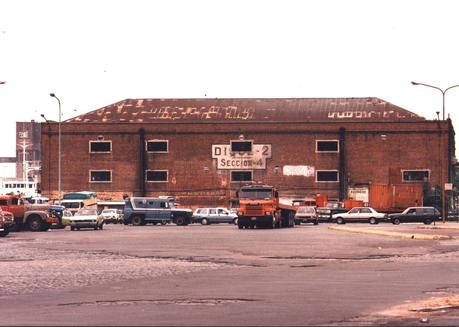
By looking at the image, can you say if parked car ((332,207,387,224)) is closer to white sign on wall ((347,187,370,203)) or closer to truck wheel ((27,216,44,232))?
white sign on wall ((347,187,370,203))

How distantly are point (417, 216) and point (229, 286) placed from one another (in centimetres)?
6174

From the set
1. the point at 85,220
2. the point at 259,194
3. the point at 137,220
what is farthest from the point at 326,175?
the point at 85,220

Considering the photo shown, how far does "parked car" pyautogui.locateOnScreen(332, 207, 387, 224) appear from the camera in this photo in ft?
263

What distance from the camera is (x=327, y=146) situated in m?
99.3

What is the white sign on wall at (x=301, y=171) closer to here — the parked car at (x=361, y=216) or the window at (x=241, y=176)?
the window at (x=241, y=176)

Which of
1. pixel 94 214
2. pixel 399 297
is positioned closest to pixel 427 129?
pixel 94 214

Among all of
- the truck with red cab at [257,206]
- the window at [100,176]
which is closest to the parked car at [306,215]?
the truck with red cab at [257,206]

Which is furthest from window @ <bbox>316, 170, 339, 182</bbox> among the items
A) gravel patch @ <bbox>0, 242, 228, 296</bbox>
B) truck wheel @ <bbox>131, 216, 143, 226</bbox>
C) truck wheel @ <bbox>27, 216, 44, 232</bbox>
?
gravel patch @ <bbox>0, 242, 228, 296</bbox>

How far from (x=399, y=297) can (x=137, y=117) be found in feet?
291

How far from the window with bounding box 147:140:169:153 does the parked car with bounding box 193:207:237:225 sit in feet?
73.9

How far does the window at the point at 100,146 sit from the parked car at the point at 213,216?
25.0 meters

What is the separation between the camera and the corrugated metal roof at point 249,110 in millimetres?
101938

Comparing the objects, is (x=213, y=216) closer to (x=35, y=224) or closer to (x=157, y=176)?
(x=157, y=176)

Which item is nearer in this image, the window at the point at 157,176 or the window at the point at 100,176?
the window at the point at 157,176
